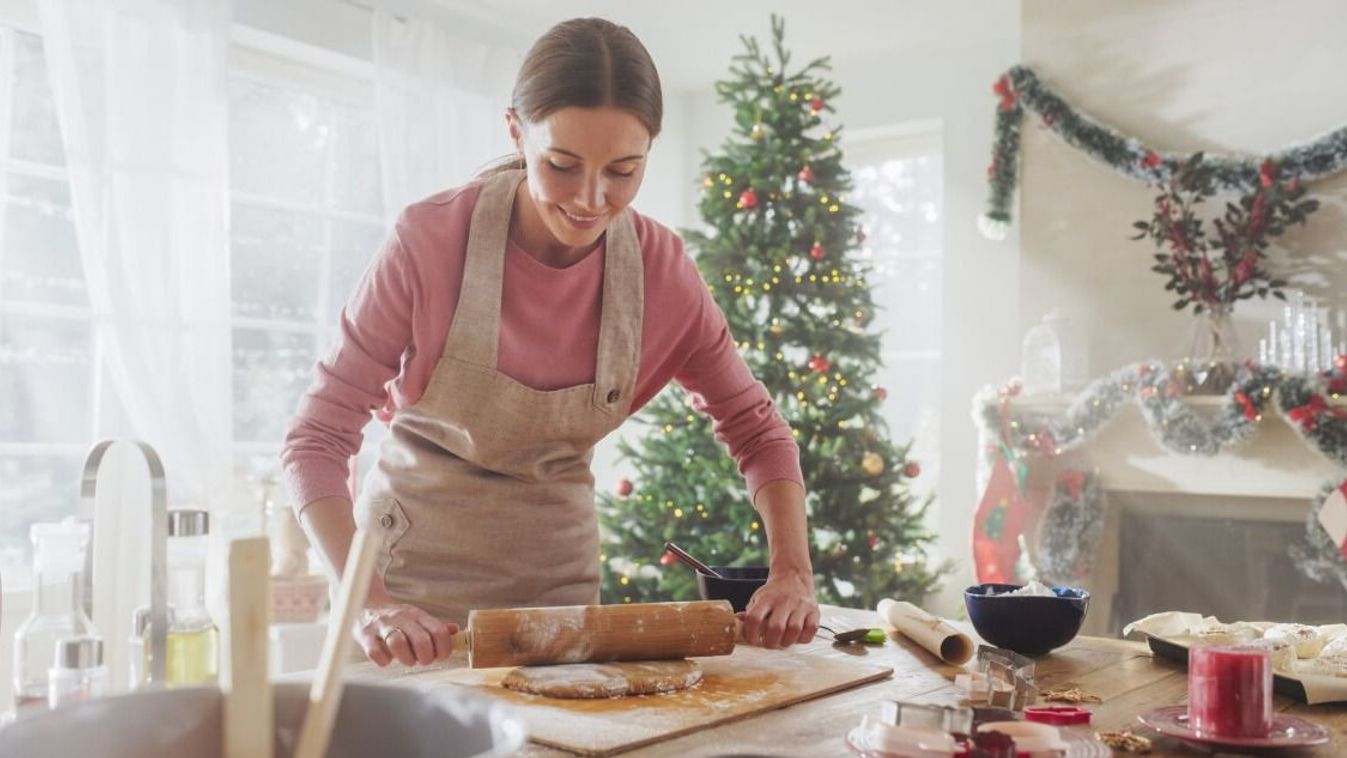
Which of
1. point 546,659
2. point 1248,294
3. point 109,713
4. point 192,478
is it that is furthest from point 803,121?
point 109,713

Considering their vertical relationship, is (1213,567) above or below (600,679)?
below

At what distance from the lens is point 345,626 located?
533mm

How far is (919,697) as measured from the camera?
1.23 metres

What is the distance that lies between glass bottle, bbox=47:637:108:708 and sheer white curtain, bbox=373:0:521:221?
3468 mm

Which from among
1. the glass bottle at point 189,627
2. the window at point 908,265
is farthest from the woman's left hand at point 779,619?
the window at point 908,265

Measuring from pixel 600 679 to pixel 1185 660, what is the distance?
0.71m

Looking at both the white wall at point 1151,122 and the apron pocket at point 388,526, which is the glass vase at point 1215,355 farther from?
the apron pocket at point 388,526

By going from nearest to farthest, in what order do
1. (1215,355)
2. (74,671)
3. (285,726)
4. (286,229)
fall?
(285,726) → (74,671) → (1215,355) → (286,229)

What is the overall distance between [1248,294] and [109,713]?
13.2 ft

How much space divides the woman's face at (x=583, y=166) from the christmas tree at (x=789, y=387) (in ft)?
8.71

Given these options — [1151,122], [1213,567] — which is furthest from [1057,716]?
[1151,122]

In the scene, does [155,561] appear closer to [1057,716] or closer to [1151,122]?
[1057,716]

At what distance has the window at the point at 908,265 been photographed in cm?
517

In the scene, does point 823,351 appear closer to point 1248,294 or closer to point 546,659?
point 1248,294
